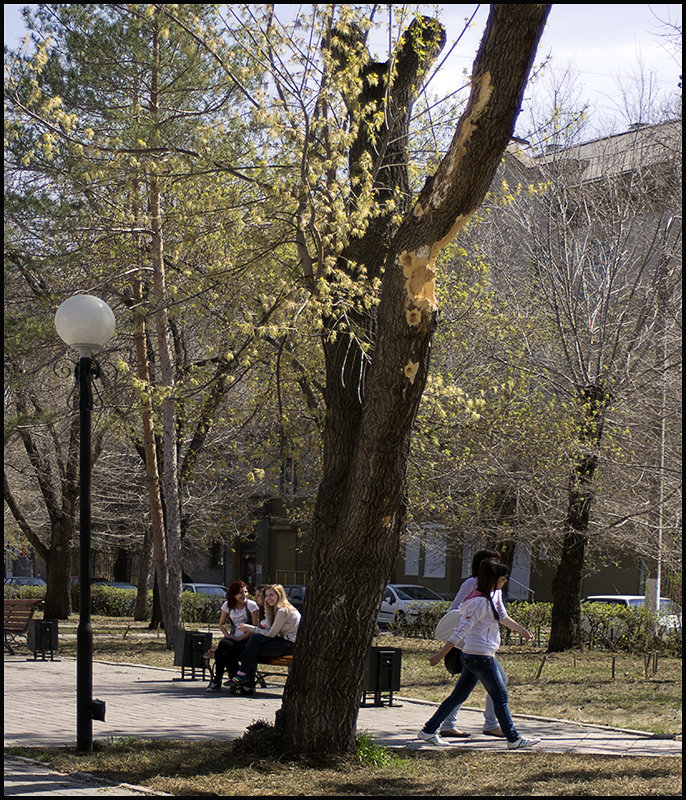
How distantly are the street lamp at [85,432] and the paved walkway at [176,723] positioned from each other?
2.03 feet

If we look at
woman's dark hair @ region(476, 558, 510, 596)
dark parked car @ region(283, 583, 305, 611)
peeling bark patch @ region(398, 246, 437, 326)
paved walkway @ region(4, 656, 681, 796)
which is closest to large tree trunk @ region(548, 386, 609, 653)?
paved walkway @ region(4, 656, 681, 796)

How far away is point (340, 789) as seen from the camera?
6.67 m

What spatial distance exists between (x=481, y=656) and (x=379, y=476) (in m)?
2.24

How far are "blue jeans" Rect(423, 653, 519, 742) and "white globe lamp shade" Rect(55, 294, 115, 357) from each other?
13.9ft

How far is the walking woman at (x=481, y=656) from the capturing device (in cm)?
872

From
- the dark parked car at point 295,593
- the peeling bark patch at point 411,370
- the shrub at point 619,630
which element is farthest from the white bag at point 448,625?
the dark parked car at point 295,593

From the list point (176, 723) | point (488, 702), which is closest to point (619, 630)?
point (488, 702)

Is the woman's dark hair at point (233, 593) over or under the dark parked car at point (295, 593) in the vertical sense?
over

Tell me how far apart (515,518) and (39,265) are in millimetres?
9992

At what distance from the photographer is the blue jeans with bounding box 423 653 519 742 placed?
869 centimetres

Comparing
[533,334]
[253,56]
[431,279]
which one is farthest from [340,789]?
[533,334]

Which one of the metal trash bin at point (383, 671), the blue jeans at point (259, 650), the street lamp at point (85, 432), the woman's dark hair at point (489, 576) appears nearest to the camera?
the street lamp at point (85, 432)

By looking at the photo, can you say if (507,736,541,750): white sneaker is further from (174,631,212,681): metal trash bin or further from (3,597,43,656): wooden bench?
(3,597,43,656): wooden bench

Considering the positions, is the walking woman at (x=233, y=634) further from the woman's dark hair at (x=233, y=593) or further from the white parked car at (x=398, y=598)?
the white parked car at (x=398, y=598)
